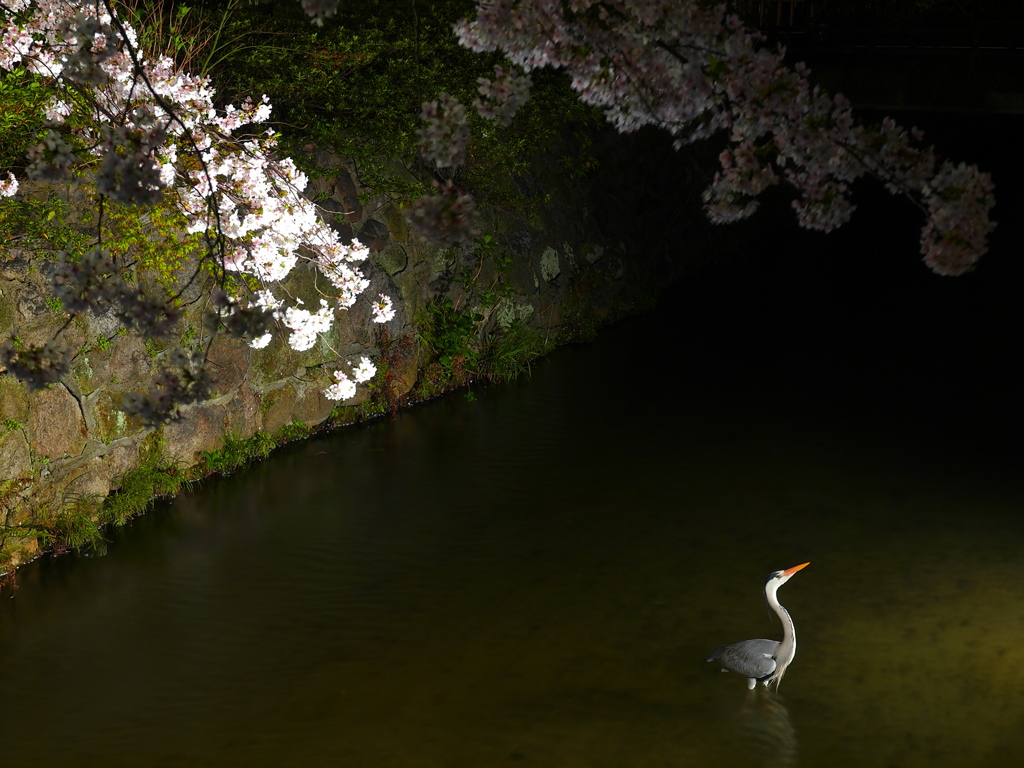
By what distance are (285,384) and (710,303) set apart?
6.72 m

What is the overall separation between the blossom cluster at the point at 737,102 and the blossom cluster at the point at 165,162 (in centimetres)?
133

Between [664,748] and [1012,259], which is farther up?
[1012,259]

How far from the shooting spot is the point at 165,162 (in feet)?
15.2

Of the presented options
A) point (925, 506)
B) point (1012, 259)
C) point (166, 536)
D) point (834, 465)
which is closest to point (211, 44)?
point (166, 536)

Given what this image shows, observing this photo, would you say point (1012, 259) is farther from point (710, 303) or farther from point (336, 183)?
point (336, 183)

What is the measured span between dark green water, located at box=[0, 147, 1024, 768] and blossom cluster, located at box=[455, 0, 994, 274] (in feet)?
6.75

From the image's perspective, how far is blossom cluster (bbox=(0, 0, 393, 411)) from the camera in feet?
10.6

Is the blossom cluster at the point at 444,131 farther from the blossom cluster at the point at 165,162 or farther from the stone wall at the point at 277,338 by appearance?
the stone wall at the point at 277,338

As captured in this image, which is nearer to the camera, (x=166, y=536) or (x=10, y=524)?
(x=10, y=524)

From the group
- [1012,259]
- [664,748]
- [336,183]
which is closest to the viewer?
[664,748]

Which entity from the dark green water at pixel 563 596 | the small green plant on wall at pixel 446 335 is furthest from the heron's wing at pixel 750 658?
the small green plant on wall at pixel 446 335

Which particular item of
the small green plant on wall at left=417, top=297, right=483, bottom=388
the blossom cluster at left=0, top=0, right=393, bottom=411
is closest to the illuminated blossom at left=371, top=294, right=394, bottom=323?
the blossom cluster at left=0, top=0, right=393, bottom=411

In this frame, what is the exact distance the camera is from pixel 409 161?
27.2ft

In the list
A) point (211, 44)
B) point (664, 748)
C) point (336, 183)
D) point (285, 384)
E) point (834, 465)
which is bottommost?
point (664, 748)
